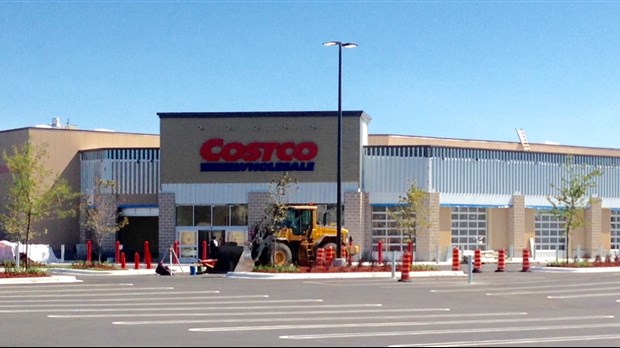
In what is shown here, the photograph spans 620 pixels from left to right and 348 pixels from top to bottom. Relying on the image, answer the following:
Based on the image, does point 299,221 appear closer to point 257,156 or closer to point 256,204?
point 256,204

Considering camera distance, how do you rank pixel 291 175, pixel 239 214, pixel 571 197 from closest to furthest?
pixel 571 197 → pixel 291 175 → pixel 239 214

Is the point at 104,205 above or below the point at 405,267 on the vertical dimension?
above

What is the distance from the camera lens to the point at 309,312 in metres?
22.9

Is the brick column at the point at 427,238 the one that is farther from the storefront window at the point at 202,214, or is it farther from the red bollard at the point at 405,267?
the red bollard at the point at 405,267

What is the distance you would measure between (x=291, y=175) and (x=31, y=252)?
1339 cm

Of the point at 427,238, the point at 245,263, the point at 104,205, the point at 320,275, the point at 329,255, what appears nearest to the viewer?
the point at 320,275

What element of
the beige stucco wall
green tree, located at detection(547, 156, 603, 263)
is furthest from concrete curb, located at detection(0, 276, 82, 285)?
green tree, located at detection(547, 156, 603, 263)

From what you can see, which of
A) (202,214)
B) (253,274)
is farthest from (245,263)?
(202,214)

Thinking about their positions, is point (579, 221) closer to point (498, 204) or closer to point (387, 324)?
point (498, 204)

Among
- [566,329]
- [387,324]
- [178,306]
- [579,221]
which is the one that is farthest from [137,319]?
[579,221]

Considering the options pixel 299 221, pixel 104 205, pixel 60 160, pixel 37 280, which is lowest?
pixel 37 280

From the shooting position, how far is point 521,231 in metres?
56.5

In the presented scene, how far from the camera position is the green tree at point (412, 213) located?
164ft

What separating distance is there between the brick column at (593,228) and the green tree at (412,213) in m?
12.1
